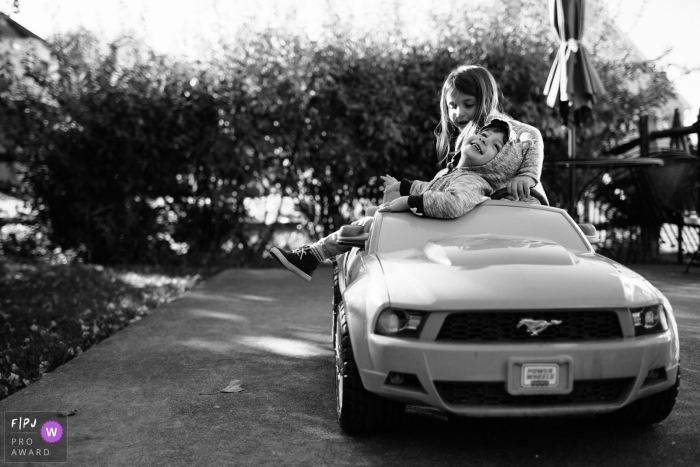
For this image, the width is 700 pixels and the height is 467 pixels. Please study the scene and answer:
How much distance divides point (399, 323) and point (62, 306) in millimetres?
4721

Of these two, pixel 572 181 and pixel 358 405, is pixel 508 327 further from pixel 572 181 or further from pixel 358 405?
pixel 572 181

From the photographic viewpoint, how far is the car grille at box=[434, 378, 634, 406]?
2.94m

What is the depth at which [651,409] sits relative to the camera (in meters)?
3.28

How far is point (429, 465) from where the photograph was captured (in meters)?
3.00

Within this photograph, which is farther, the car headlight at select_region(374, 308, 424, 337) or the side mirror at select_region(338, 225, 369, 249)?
the side mirror at select_region(338, 225, 369, 249)

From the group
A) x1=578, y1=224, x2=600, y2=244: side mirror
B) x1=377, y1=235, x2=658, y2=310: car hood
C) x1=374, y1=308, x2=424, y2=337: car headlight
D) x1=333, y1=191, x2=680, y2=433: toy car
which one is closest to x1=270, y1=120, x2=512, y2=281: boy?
x1=377, y1=235, x2=658, y2=310: car hood

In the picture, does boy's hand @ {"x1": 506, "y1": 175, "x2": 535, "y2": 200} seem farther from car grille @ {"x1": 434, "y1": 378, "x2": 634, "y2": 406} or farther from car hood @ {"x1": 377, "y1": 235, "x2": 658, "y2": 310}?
car grille @ {"x1": 434, "y1": 378, "x2": 634, "y2": 406}

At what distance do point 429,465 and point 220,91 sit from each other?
7.50 metres

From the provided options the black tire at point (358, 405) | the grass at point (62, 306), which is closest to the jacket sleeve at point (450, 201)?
the black tire at point (358, 405)

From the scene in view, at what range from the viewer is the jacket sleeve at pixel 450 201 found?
12.7ft

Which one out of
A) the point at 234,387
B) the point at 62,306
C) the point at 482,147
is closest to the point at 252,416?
the point at 234,387

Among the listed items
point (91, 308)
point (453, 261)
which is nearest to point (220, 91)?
point (91, 308)

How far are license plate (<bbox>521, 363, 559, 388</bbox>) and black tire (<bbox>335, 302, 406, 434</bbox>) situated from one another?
0.63 m

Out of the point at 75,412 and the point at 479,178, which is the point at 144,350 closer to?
the point at 75,412
